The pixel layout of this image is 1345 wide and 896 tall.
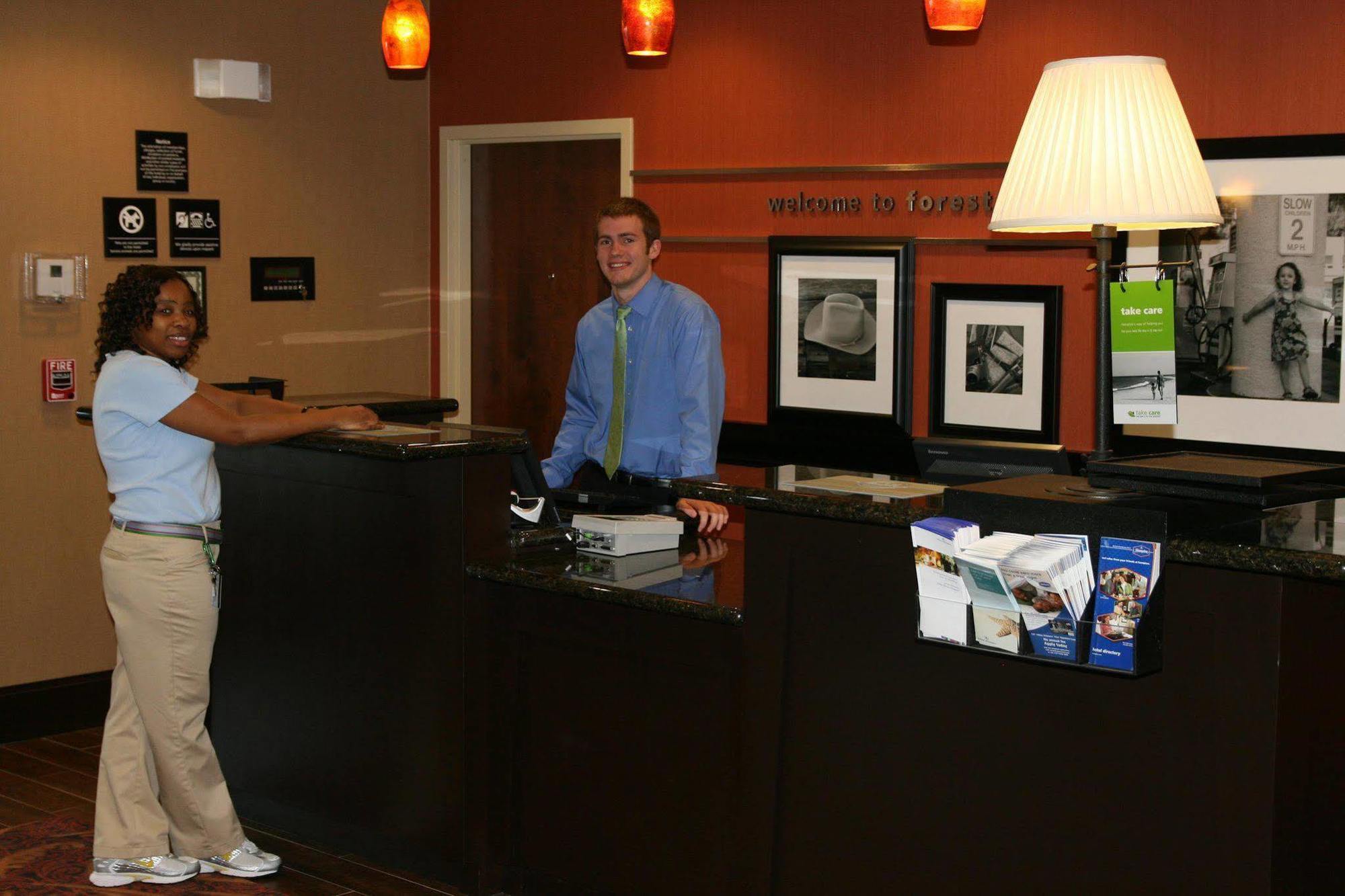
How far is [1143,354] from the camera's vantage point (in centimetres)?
252

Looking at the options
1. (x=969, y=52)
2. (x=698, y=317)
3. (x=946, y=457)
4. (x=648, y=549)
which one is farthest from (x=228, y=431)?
(x=969, y=52)

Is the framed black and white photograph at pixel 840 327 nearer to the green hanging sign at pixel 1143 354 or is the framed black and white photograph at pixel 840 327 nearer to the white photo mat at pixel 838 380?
the white photo mat at pixel 838 380

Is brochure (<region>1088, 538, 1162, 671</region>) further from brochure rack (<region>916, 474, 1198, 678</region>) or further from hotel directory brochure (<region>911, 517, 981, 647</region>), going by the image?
hotel directory brochure (<region>911, 517, 981, 647</region>)

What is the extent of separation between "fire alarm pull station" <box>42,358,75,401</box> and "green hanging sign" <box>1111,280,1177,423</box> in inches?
164

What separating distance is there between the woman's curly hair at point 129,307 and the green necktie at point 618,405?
1.38 meters

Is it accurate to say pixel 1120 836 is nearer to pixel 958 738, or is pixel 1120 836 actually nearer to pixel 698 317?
pixel 958 738

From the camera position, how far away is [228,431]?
3.84 m

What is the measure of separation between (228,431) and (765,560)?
59.9 inches

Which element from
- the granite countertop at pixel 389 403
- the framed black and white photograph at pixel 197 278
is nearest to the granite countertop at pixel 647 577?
the granite countertop at pixel 389 403

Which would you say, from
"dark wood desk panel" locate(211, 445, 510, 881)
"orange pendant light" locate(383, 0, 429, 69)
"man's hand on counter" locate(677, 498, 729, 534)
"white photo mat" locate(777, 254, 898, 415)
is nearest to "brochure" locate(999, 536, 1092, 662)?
"man's hand on counter" locate(677, 498, 729, 534)

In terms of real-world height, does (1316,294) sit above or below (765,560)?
above

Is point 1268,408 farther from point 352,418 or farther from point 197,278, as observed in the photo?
point 197,278

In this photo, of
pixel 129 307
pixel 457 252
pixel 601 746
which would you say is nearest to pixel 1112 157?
pixel 601 746

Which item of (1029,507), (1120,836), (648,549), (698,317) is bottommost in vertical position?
(1120,836)
